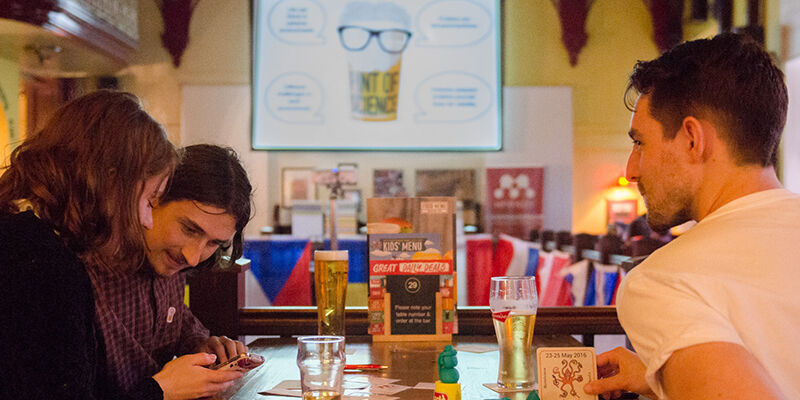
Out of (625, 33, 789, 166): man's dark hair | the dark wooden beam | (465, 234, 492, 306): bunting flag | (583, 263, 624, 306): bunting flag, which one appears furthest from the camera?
(465, 234, 492, 306): bunting flag

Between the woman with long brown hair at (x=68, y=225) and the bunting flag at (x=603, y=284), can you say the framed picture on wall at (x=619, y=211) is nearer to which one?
the bunting flag at (x=603, y=284)

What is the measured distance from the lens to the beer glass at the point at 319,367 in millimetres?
1217

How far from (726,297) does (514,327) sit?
0.60m

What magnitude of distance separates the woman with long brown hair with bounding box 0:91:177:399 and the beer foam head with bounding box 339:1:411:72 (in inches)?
258

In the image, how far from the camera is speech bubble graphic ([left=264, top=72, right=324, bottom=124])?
786 cm

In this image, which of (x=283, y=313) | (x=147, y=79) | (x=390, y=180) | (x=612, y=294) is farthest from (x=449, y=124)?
(x=283, y=313)

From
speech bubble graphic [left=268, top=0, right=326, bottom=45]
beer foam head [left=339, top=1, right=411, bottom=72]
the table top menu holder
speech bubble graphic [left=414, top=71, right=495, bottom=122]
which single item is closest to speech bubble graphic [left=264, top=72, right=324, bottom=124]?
speech bubble graphic [left=268, top=0, right=326, bottom=45]

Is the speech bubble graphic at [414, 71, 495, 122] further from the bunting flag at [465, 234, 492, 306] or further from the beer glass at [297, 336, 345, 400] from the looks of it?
the beer glass at [297, 336, 345, 400]

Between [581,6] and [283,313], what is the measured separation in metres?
7.49

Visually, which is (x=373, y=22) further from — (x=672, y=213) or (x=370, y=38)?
(x=672, y=213)

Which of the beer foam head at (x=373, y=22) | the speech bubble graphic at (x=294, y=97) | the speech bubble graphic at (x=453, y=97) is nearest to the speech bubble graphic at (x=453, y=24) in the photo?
the beer foam head at (x=373, y=22)

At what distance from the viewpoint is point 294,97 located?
25.9ft

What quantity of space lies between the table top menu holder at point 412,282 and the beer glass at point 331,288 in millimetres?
117

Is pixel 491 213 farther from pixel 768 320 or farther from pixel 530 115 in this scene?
pixel 768 320
